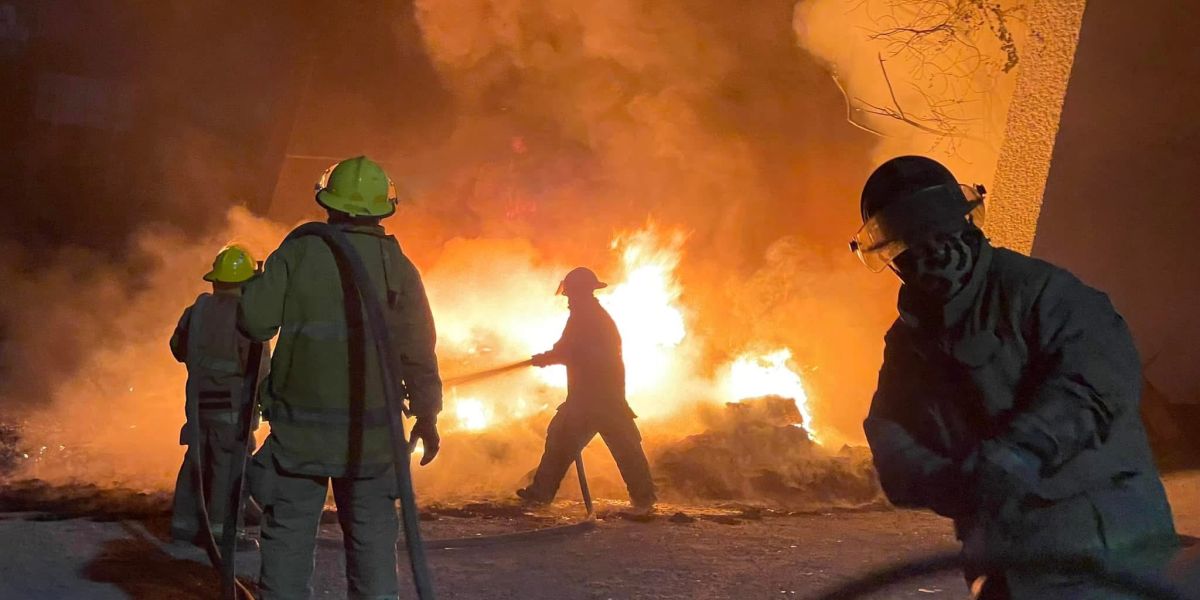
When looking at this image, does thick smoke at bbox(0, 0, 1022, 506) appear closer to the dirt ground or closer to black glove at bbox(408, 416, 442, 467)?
the dirt ground

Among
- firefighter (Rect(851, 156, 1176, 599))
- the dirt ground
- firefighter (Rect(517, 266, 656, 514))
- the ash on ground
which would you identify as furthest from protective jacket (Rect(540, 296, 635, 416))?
firefighter (Rect(851, 156, 1176, 599))

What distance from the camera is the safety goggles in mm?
2092

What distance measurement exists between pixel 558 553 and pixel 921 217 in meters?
3.40

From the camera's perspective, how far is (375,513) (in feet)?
11.3

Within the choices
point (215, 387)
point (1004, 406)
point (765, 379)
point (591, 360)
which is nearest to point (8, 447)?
Answer: point (215, 387)

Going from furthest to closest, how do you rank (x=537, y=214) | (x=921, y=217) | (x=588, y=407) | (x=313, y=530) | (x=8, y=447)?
(x=537, y=214)
(x=8, y=447)
(x=588, y=407)
(x=313, y=530)
(x=921, y=217)

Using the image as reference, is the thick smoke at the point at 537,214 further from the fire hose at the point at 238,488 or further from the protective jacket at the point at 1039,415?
the protective jacket at the point at 1039,415

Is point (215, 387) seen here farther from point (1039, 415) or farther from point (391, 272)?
point (1039, 415)

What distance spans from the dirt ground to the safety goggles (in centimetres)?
197

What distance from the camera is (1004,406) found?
6.54 ft

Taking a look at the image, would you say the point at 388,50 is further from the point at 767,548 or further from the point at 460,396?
the point at 767,548

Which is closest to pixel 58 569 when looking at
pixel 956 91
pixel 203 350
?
pixel 203 350

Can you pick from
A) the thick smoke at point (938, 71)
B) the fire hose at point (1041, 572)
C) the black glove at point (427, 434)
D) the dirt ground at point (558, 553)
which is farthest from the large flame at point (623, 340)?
the fire hose at point (1041, 572)

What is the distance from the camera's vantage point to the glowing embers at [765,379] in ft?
29.0
